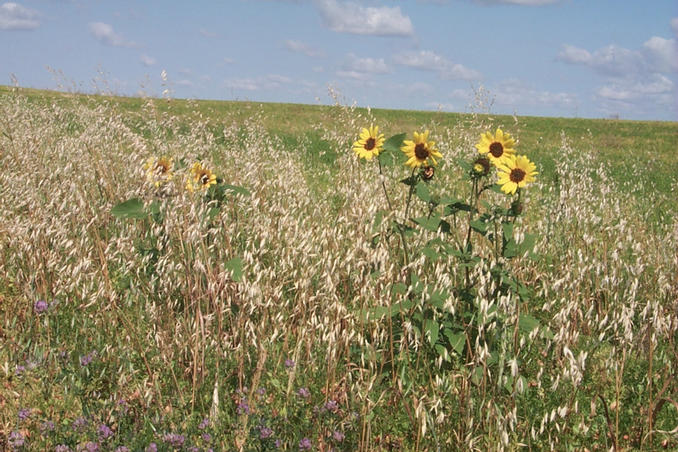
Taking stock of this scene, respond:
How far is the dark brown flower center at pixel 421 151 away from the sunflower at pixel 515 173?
0.38 m

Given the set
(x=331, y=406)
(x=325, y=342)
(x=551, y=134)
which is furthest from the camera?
(x=551, y=134)

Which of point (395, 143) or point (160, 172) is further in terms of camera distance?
point (160, 172)

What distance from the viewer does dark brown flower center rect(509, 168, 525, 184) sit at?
2.93 meters

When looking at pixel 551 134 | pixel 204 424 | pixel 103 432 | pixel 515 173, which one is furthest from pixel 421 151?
pixel 551 134

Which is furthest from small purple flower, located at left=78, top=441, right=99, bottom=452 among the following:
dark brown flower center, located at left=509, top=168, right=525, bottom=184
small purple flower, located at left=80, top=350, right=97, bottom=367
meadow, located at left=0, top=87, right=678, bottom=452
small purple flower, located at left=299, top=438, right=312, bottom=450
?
dark brown flower center, located at left=509, top=168, right=525, bottom=184

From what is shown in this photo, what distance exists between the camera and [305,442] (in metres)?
2.06

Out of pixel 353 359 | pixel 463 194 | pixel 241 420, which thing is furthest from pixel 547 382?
pixel 463 194

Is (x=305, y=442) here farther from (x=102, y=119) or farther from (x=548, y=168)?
(x=548, y=168)

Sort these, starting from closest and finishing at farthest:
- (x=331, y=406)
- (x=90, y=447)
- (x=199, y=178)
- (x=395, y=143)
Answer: (x=90, y=447) < (x=331, y=406) < (x=395, y=143) < (x=199, y=178)

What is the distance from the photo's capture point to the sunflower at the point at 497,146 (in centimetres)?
304

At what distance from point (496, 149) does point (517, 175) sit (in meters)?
0.21

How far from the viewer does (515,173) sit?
2951 mm

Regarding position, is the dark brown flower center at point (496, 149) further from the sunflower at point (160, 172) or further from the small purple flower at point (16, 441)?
the small purple flower at point (16, 441)

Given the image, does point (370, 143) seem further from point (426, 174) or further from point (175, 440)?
point (175, 440)
